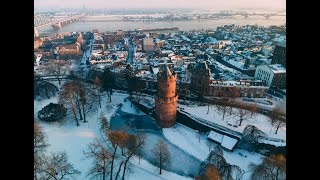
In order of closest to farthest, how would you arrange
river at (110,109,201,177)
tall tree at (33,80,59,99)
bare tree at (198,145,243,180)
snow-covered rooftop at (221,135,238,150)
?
bare tree at (198,145,243,180) < river at (110,109,201,177) < snow-covered rooftop at (221,135,238,150) < tall tree at (33,80,59,99)

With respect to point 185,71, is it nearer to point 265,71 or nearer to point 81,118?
point 265,71

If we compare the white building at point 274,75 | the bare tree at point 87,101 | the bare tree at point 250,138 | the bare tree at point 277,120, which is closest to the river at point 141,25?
the white building at point 274,75

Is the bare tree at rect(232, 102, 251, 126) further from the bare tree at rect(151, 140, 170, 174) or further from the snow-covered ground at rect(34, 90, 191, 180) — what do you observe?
the snow-covered ground at rect(34, 90, 191, 180)

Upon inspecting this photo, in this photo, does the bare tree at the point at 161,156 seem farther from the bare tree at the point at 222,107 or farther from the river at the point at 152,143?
the bare tree at the point at 222,107

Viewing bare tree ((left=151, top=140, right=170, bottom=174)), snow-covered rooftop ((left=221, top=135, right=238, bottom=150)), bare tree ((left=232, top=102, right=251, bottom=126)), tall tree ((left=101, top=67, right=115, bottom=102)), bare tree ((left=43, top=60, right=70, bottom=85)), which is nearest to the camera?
bare tree ((left=151, top=140, right=170, bottom=174))

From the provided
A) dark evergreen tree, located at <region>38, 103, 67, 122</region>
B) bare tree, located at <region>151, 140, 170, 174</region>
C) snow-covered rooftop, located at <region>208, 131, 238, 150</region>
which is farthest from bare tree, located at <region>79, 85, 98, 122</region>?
snow-covered rooftop, located at <region>208, 131, 238, 150</region>

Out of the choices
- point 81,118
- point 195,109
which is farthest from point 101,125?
point 195,109

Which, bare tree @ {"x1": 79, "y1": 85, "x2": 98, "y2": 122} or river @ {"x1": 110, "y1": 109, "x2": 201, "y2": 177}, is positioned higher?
bare tree @ {"x1": 79, "y1": 85, "x2": 98, "y2": 122}

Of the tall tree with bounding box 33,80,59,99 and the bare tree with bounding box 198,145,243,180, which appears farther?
the tall tree with bounding box 33,80,59,99
